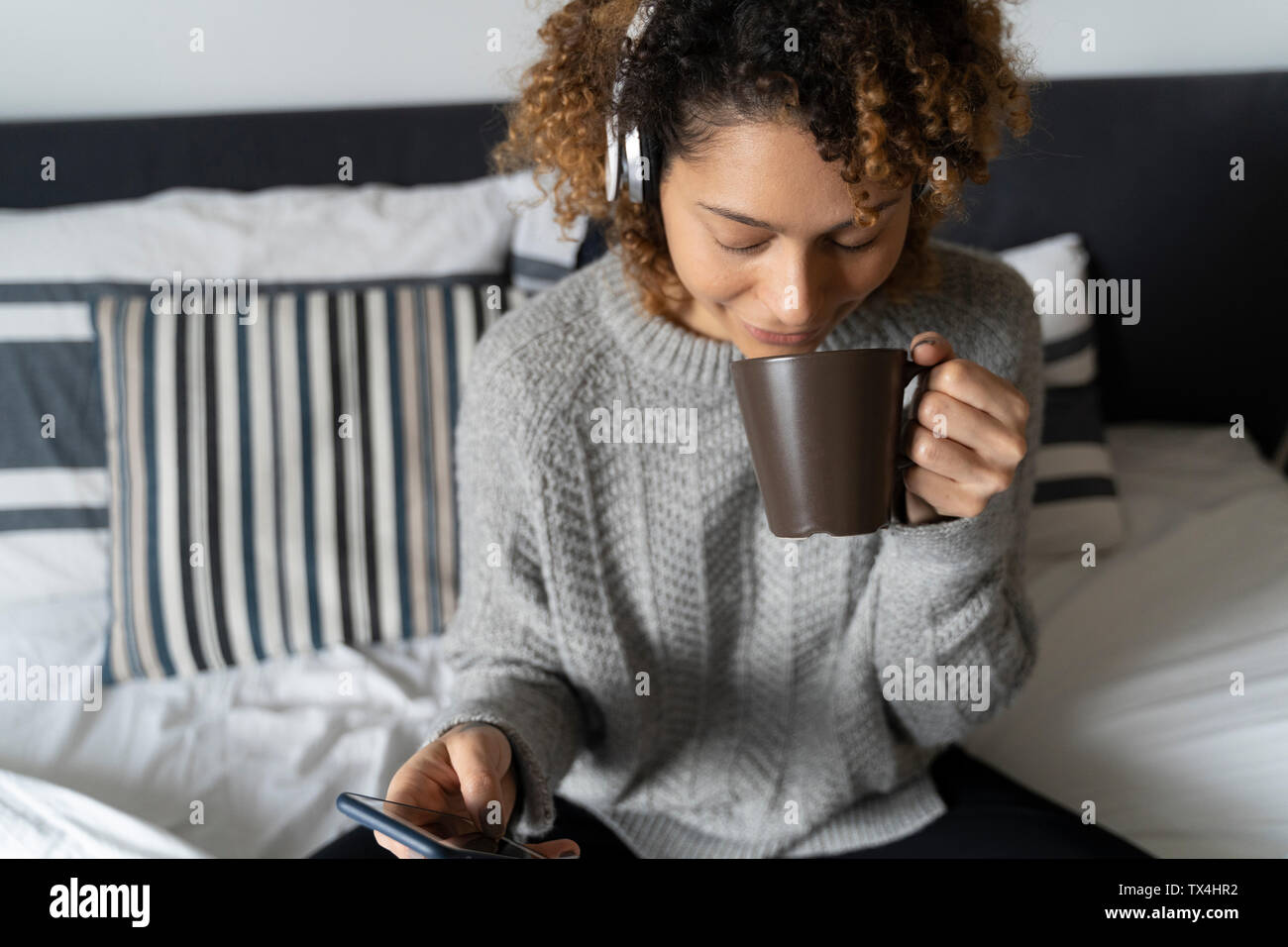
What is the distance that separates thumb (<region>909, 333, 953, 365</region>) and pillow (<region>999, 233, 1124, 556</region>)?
800 millimetres

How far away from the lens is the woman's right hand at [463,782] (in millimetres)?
675

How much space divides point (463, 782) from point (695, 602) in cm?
33

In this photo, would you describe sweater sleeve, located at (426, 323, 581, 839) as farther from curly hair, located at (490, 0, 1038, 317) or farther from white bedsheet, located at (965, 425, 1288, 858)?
white bedsheet, located at (965, 425, 1288, 858)

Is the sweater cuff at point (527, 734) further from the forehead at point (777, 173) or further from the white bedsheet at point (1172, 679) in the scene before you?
the white bedsheet at point (1172, 679)

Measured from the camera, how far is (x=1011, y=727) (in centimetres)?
121

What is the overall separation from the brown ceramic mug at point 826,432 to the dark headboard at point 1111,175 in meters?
0.99

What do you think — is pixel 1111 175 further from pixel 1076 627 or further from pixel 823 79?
pixel 823 79

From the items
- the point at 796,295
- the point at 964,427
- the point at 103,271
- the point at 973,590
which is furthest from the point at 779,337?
the point at 103,271

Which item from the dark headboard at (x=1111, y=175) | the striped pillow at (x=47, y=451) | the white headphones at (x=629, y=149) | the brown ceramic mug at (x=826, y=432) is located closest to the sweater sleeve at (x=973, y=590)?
the brown ceramic mug at (x=826, y=432)

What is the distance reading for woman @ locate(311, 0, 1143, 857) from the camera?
2.24 ft

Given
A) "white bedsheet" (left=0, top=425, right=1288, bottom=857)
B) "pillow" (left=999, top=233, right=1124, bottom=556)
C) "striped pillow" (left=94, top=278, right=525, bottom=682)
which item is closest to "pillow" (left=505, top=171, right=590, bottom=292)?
"striped pillow" (left=94, top=278, right=525, bottom=682)

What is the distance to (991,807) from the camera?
1039 mm
